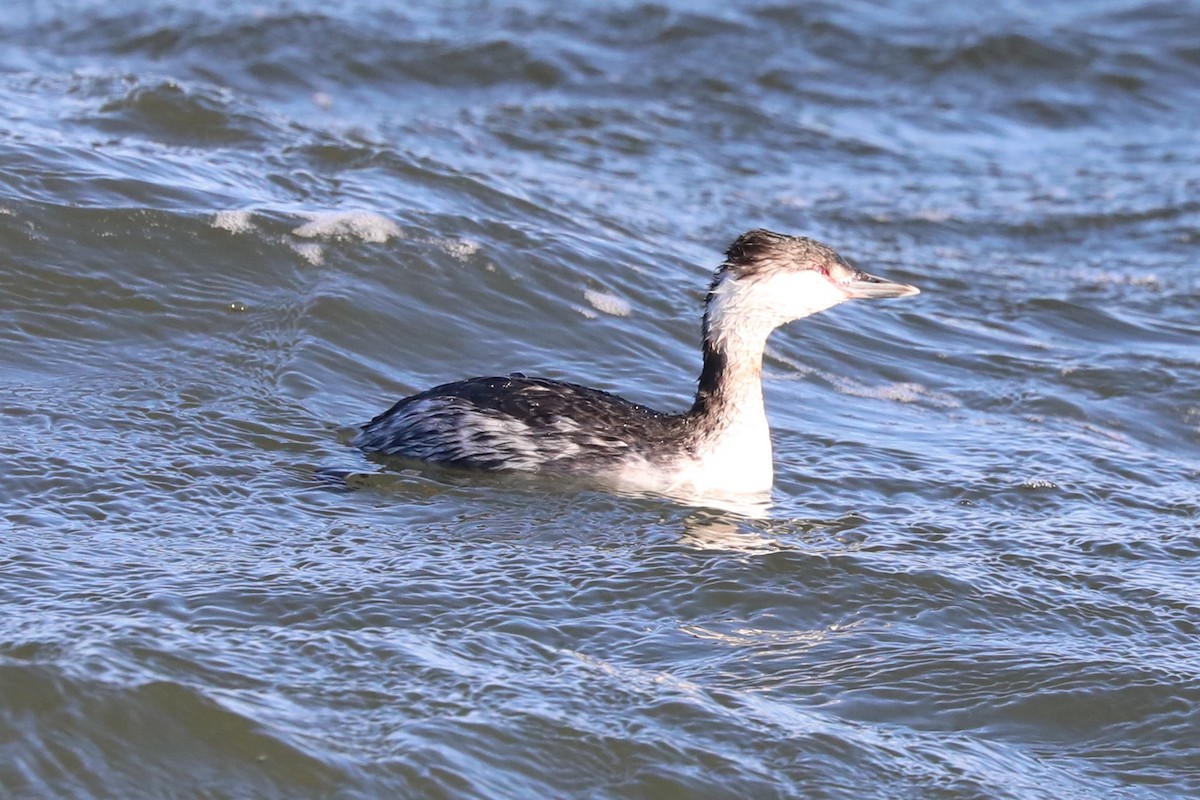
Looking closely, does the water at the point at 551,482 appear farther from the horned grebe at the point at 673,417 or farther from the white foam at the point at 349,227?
the horned grebe at the point at 673,417

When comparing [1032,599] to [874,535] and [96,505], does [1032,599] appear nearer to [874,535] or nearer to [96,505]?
[874,535]

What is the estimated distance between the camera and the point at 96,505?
6.62 meters

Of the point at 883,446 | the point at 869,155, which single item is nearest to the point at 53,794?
the point at 883,446

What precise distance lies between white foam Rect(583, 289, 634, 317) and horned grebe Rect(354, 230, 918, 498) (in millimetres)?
2201

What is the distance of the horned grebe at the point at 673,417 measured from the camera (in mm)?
7301

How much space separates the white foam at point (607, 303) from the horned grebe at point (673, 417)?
2201mm

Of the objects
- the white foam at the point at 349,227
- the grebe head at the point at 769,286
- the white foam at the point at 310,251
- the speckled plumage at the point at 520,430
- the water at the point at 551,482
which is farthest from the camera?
the white foam at the point at 349,227

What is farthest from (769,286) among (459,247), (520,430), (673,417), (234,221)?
(234,221)

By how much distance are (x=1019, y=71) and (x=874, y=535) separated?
485 inches

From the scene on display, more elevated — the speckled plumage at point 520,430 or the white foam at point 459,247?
the white foam at point 459,247

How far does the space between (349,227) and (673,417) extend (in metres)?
3.14

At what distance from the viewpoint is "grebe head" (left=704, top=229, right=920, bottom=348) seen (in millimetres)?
7586

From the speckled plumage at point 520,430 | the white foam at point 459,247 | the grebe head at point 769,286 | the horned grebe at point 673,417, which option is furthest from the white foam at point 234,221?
the grebe head at point 769,286

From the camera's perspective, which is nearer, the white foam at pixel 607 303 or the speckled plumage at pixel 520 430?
the speckled plumage at pixel 520 430
